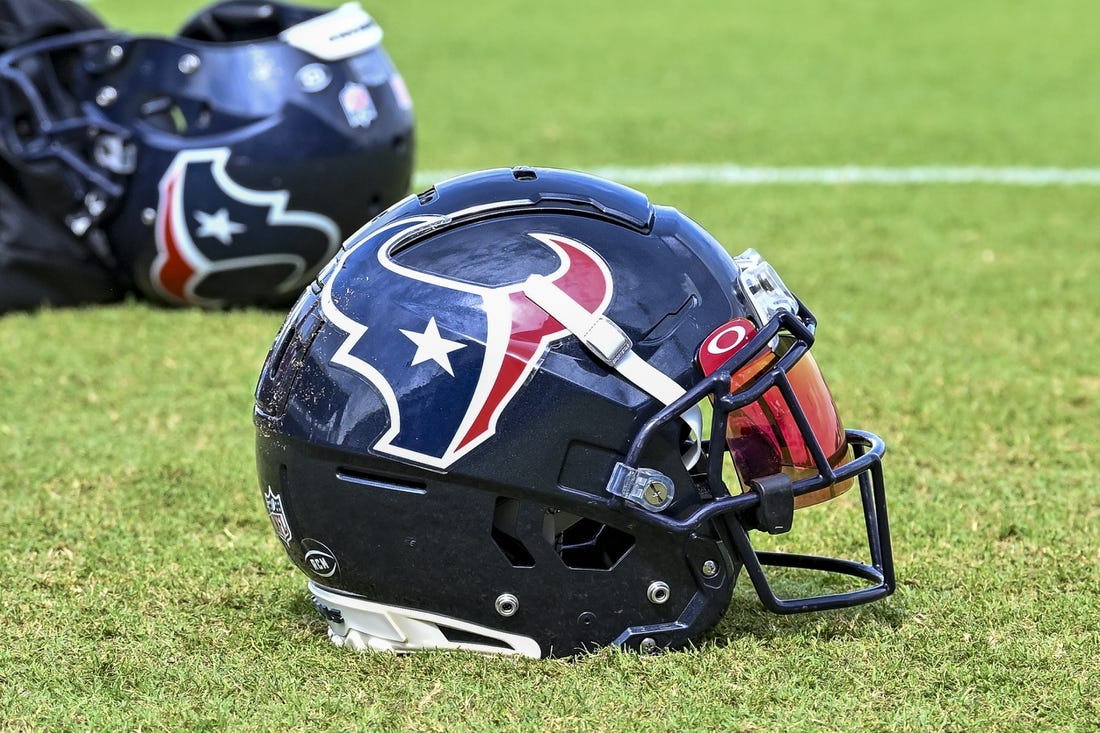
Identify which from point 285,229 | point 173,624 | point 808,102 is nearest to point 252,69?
point 285,229

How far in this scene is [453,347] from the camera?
8.51 feet

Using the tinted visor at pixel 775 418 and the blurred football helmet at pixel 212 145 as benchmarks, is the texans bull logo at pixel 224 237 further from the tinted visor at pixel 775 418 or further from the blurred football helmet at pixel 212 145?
the tinted visor at pixel 775 418

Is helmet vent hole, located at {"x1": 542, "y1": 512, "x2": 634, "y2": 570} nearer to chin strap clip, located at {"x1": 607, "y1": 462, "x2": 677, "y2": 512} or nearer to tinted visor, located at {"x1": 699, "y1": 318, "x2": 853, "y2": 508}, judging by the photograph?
chin strap clip, located at {"x1": 607, "y1": 462, "x2": 677, "y2": 512}

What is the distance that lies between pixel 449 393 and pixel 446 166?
576cm

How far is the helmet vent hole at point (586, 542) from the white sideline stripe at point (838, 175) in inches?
196

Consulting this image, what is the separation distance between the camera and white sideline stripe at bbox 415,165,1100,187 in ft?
25.7

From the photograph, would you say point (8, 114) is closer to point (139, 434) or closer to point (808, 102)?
point (139, 434)

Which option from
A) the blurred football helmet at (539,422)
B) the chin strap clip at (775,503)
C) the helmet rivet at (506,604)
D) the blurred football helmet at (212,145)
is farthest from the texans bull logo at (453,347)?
the blurred football helmet at (212,145)

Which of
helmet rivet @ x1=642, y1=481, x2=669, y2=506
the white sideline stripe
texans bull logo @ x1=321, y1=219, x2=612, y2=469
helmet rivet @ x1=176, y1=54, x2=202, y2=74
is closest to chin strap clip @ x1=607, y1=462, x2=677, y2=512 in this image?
helmet rivet @ x1=642, y1=481, x2=669, y2=506

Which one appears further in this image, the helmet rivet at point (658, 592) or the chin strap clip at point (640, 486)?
the helmet rivet at point (658, 592)

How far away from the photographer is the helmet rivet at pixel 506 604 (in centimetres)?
273

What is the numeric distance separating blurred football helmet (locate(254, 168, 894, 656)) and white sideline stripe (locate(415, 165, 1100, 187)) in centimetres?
506

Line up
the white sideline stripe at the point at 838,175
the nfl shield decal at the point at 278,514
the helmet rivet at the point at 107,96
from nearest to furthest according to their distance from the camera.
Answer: the nfl shield decal at the point at 278,514
the helmet rivet at the point at 107,96
the white sideline stripe at the point at 838,175

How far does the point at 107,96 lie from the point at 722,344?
3626 millimetres
